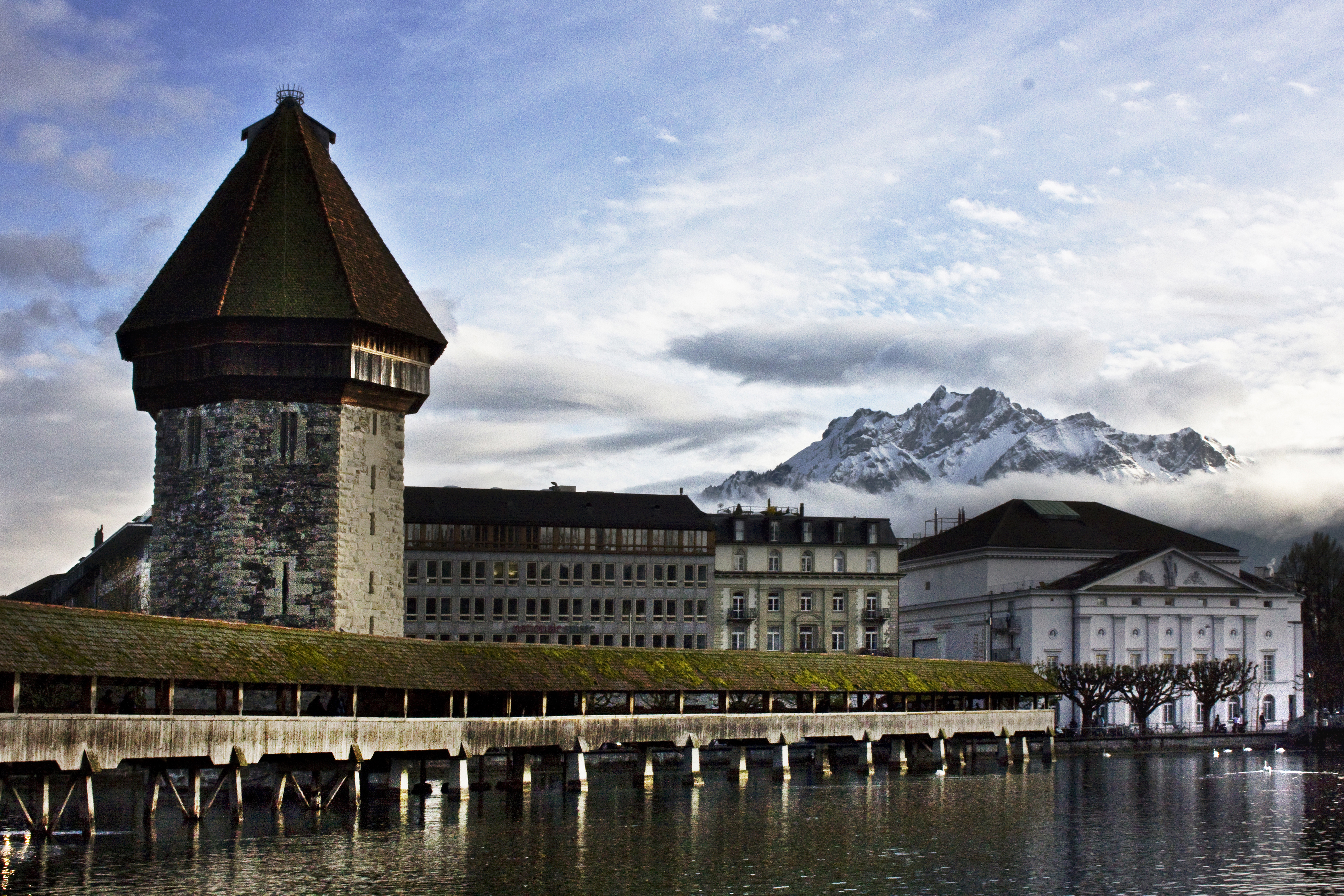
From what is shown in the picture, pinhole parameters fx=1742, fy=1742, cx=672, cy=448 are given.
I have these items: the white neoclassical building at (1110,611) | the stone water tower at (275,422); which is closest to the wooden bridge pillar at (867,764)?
the stone water tower at (275,422)

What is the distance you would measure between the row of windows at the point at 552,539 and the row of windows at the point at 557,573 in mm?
804

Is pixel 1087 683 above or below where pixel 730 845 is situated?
above

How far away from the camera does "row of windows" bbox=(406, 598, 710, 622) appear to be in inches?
3787

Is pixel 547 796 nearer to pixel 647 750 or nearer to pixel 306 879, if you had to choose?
pixel 647 750

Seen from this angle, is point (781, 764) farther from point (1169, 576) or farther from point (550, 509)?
point (1169, 576)

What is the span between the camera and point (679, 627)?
101m

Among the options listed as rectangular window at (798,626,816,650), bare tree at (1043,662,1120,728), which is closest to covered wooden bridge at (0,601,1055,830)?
bare tree at (1043,662,1120,728)

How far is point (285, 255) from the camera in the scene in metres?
60.3

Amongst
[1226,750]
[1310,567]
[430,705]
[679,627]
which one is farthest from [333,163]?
[1310,567]

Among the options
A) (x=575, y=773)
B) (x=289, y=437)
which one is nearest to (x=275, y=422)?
(x=289, y=437)

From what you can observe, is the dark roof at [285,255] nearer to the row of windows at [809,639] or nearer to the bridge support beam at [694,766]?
the bridge support beam at [694,766]

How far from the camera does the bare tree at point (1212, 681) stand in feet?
325

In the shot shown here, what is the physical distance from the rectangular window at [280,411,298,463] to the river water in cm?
1179

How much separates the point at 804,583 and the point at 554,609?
15755 mm
